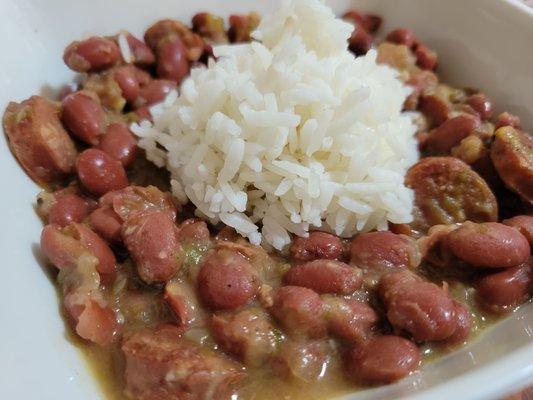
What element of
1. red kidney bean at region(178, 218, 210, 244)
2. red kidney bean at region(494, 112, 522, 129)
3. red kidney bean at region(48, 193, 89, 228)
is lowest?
red kidney bean at region(48, 193, 89, 228)

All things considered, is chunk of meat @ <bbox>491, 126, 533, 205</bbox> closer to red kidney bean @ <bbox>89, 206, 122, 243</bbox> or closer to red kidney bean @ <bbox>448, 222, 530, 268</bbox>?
red kidney bean @ <bbox>448, 222, 530, 268</bbox>

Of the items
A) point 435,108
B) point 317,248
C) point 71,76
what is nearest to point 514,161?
point 435,108

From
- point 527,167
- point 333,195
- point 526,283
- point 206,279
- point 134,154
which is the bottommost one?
point 134,154

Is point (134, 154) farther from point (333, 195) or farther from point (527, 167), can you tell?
point (527, 167)

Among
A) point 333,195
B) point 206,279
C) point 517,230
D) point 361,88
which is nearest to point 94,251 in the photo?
point 206,279

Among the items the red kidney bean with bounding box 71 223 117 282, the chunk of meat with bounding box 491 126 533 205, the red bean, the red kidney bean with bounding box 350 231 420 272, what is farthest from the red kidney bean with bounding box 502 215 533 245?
the red kidney bean with bounding box 71 223 117 282

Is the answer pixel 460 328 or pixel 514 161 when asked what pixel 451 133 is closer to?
pixel 514 161

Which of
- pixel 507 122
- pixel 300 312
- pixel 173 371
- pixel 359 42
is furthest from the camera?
pixel 359 42
